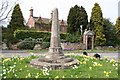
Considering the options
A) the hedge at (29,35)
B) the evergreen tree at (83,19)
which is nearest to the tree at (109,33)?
the evergreen tree at (83,19)

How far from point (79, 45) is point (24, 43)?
8577 millimetres

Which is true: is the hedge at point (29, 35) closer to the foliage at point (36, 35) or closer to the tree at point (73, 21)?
the foliage at point (36, 35)

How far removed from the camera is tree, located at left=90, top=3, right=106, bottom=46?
4378 centimetres

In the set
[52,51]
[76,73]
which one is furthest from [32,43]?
[76,73]

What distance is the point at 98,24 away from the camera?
45.2 m

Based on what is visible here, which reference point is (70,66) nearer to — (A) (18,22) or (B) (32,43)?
(B) (32,43)

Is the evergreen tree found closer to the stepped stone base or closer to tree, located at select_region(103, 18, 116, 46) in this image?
tree, located at select_region(103, 18, 116, 46)

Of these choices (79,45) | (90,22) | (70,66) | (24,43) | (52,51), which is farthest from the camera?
(90,22)

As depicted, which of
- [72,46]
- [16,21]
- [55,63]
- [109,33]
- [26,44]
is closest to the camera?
[55,63]

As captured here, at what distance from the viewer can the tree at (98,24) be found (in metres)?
43.8

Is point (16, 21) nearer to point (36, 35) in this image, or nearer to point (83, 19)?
point (36, 35)

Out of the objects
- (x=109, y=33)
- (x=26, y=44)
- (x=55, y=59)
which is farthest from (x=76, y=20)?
(x=55, y=59)

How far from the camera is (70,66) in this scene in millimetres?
10898

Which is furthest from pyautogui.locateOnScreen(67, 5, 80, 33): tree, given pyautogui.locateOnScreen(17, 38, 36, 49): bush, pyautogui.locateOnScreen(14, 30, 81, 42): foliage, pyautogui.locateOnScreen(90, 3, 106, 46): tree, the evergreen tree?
pyautogui.locateOnScreen(17, 38, 36, 49): bush
